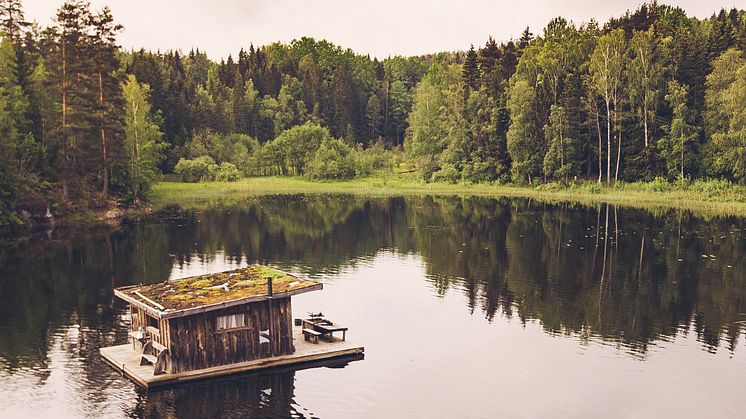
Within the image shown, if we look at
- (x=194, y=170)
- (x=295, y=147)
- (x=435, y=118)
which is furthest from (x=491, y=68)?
(x=194, y=170)

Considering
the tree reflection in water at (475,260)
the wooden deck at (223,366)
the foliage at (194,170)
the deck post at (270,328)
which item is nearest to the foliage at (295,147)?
the foliage at (194,170)

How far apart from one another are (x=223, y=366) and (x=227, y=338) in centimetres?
109

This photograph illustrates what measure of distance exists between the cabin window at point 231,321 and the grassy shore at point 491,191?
70246 mm

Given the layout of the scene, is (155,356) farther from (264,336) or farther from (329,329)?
(329,329)

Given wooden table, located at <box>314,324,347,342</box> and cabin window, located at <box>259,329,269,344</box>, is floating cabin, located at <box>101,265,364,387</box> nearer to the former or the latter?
cabin window, located at <box>259,329,269,344</box>

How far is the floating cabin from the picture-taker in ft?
91.4

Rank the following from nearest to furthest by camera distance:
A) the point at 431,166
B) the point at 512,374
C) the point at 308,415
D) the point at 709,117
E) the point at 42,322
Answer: the point at 308,415
the point at 512,374
the point at 42,322
the point at 709,117
the point at 431,166

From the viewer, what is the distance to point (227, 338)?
94.8 ft

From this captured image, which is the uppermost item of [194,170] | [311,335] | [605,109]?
[605,109]

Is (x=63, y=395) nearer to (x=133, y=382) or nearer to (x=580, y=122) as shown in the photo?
(x=133, y=382)

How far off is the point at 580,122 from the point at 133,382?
98615 mm

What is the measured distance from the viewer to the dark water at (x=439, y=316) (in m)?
27.0

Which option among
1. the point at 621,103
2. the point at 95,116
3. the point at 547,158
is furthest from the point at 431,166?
the point at 95,116

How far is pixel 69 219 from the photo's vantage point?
78.2 meters
